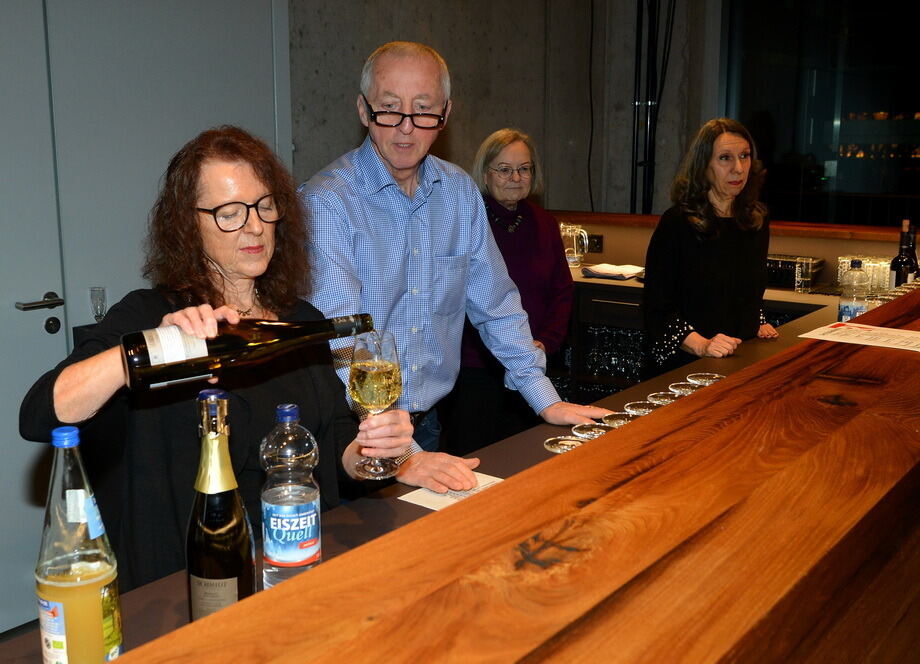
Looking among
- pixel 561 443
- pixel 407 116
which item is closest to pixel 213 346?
pixel 561 443

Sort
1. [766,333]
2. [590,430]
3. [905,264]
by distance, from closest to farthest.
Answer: [590,430], [766,333], [905,264]

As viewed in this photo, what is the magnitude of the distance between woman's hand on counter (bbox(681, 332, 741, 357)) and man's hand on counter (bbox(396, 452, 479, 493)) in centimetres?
141

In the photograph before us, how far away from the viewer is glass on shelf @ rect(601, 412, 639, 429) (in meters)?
1.97

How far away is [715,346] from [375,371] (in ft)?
5.63

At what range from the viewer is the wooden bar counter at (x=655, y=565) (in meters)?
0.84

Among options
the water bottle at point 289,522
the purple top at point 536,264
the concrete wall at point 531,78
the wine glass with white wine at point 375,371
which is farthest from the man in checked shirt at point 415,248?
the concrete wall at point 531,78

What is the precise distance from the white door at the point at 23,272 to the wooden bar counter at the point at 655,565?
8.51 ft

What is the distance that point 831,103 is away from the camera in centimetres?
718

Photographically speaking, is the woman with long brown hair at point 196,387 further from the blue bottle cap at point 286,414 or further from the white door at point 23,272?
the white door at point 23,272

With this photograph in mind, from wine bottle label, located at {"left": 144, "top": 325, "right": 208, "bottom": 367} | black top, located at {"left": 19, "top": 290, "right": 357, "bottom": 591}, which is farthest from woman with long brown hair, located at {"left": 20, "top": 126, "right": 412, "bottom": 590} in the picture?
wine bottle label, located at {"left": 144, "top": 325, "right": 208, "bottom": 367}

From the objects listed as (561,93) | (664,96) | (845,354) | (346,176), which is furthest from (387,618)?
(664,96)

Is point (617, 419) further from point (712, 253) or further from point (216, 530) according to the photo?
point (712, 253)

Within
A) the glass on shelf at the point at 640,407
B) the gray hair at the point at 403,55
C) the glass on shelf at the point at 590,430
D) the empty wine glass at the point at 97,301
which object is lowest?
the glass on shelf at the point at 590,430

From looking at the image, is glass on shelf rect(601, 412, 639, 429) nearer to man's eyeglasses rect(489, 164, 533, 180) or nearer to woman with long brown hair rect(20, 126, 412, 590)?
woman with long brown hair rect(20, 126, 412, 590)
